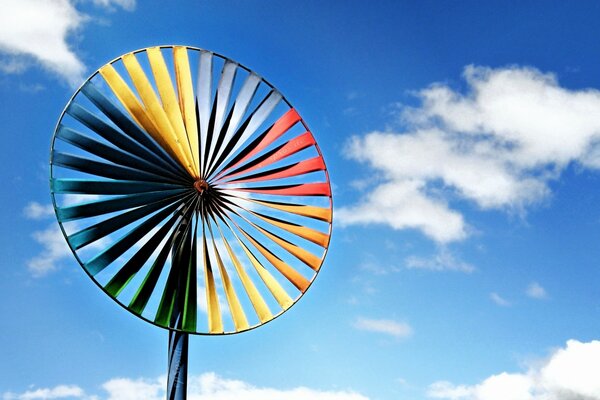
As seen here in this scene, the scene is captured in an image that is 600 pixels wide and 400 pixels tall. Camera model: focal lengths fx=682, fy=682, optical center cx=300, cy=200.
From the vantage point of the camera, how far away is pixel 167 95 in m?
12.0

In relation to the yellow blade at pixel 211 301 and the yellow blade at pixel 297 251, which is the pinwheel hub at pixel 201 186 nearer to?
the yellow blade at pixel 211 301

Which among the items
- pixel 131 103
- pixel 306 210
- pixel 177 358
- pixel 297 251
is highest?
pixel 131 103

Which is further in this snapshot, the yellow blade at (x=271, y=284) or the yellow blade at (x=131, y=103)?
the yellow blade at (x=271, y=284)

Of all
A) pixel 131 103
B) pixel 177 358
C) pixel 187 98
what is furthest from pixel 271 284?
pixel 131 103

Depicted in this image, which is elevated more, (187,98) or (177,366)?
(187,98)

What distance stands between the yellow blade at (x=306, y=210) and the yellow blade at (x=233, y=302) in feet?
4.67

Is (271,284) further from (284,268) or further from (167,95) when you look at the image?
(167,95)

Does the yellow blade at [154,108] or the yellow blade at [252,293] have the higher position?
the yellow blade at [154,108]

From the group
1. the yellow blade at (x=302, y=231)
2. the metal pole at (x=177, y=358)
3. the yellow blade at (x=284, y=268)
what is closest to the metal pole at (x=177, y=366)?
the metal pole at (x=177, y=358)

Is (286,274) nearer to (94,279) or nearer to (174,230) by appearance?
(174,230)

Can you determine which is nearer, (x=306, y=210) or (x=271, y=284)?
(x=271, y=284)

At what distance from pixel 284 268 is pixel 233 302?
120 centimetres

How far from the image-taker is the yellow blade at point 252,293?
12.2 metres

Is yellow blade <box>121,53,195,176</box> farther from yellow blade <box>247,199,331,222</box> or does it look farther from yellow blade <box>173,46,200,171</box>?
yellow blade <box>247,199,331,222</box>
